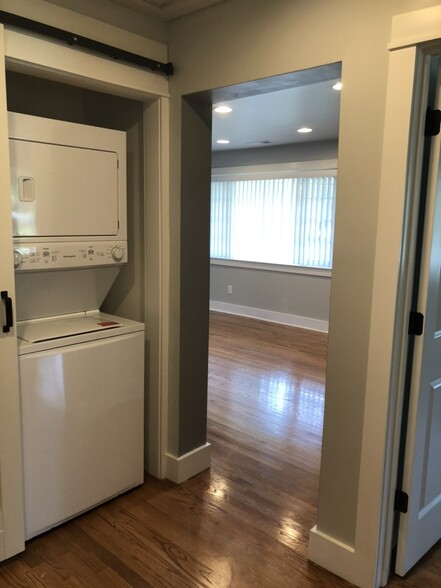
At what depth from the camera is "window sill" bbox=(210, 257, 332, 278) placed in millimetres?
6160

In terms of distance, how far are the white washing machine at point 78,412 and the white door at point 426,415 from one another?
1.31 m

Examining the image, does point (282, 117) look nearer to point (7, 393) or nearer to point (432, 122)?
point (432, 122)

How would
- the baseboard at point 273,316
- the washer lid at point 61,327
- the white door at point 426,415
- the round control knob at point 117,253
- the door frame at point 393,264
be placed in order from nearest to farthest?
the door frame at point 393,264 < the white door at point 426,415 < the washer lid at point 61,327 < the round control knob at point 117,253 < the baseboard at point 273,316

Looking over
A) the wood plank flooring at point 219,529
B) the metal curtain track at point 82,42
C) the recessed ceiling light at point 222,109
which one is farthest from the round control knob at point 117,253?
the recessed ceiling light at point 222,109

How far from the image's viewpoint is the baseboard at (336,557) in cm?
189

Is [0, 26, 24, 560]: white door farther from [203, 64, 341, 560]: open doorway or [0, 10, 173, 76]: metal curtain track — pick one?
[203, 64, 341, 560]: open doorway

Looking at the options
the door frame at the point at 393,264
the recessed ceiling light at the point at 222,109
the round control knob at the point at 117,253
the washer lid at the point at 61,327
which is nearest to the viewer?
the door frame at the point at 393,264

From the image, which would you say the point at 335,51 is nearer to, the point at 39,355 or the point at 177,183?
the point at 177,183

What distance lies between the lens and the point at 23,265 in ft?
6.63

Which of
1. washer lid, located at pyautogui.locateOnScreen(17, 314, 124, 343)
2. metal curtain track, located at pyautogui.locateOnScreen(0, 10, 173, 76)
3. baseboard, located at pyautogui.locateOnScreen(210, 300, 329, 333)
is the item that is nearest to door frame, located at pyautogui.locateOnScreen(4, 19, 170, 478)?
metal curtain track, located at pyautogui.locateOnScreen(0, 10, 173, 76)

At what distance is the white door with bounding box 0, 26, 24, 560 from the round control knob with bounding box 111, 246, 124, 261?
0.58 meters

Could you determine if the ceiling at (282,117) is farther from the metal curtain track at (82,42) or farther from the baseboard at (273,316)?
the baseboard at (273,316)

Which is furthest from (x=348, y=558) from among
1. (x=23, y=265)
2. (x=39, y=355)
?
(x=23, y=265)

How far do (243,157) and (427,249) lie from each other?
5.54m
